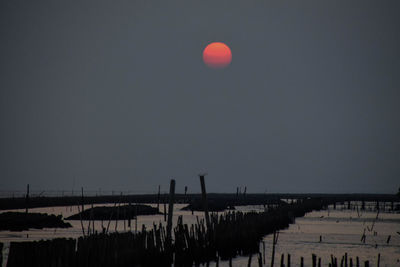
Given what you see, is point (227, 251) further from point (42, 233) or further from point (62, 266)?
point (42, 233)

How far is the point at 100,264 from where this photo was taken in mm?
12484

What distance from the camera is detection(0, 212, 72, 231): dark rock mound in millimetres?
32094

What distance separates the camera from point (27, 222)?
33062mm

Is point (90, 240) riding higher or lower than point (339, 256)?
higher

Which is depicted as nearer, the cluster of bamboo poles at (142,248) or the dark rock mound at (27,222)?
the cluster of bamboo poles at (142,248)

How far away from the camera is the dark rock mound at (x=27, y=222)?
105ft

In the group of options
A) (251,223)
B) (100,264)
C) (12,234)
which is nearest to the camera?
(100,264)

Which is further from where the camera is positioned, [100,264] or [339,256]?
[339,256]

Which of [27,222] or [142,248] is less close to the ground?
[142,248]

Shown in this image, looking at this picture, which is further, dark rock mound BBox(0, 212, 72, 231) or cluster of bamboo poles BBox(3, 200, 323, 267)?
dark rock mound BBox(0, 212, 72, 231)

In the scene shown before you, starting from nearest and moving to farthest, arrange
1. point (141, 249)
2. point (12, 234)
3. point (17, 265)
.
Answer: point (17, 265) → point (141, 249) → point (12, 234)

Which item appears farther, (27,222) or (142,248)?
(27,222)

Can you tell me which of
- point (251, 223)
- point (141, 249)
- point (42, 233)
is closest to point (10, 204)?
point (42, 233)

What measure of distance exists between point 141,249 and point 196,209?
48.2m
